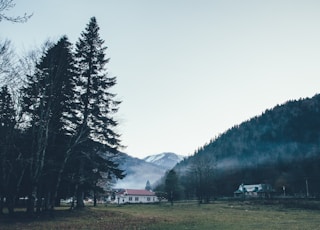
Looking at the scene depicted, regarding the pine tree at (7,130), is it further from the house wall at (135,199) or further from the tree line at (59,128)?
the house wall at (135,199)

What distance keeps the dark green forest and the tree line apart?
56.2 m

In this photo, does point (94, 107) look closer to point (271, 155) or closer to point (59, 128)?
point (59, 128)

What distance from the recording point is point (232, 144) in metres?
168

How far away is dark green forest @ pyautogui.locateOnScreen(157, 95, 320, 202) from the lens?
343 feet

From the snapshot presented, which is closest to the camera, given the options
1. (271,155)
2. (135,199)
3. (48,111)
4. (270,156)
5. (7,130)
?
(48,111)

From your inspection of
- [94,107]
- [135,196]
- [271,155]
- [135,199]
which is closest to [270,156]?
[271,155]

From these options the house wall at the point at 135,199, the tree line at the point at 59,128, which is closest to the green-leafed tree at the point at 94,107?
the tree line at the point at 59,128

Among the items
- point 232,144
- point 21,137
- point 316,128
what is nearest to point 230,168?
point 232,144

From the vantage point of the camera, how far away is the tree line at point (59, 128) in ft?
80.8

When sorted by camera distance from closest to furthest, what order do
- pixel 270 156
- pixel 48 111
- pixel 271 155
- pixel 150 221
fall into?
pixel 150 221 < pixel 48 111 < pixel 270 156 < pixel 271 155

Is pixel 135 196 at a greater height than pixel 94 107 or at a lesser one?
lesser

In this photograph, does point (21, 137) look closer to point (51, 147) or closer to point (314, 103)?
point (51, 147)

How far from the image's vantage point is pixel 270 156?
438 feet

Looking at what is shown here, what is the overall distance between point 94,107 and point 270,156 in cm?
11741
